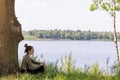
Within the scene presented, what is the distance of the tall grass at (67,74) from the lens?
15.8 metres

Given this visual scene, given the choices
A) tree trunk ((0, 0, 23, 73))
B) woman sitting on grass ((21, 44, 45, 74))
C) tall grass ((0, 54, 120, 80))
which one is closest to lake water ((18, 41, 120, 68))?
tall grass ((0, 54, 120, 80))

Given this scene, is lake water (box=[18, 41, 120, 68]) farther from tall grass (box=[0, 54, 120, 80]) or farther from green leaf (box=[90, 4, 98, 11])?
green leaf (box=[90, 4, 98, 11])

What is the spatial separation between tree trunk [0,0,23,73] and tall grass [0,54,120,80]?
0.58m

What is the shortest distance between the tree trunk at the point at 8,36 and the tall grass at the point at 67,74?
58 centimetres

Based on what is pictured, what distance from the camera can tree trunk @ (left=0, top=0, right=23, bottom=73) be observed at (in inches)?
658

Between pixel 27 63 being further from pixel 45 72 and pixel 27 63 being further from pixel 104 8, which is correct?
pixel 104 8

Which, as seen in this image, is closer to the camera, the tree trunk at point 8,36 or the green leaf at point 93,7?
the tree trunk at point 8,36

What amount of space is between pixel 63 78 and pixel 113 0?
13.4 m

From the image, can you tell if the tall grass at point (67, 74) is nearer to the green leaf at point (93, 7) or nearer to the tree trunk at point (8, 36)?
the tree trunk at point (8, 36)

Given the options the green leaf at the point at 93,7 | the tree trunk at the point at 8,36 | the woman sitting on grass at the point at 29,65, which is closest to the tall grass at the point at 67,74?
the woman sitting on grass at the point at 29,65

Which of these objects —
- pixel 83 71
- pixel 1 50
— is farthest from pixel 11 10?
pixel 83 71

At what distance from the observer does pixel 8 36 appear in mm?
16797

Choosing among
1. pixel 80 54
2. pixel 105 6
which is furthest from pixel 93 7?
pixel 80 54

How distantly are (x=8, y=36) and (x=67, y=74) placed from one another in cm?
237
